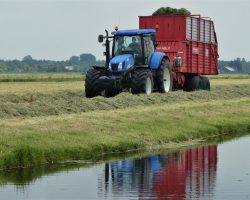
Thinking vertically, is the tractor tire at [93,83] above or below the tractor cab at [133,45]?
below

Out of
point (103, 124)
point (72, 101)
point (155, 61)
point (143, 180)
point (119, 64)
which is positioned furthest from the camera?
point (155, 61)

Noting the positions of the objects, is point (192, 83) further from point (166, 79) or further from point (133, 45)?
point (133, 45)

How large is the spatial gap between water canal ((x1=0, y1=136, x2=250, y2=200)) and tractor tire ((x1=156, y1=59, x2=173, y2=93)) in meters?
16.9

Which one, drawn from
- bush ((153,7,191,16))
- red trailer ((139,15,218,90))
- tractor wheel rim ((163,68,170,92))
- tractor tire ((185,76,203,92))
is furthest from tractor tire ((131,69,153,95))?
bush ((153,7,191,16))

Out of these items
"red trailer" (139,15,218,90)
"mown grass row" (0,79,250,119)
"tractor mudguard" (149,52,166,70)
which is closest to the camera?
"mown grass row" (0,79,250,119)

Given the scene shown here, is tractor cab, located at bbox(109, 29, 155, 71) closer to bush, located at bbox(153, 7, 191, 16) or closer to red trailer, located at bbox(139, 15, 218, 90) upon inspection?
red trailer, located at bbox(139, 15, 218, 90)

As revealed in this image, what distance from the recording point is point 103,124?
25500 mm

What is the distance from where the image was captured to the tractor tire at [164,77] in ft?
128

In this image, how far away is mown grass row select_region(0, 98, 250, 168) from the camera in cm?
1992

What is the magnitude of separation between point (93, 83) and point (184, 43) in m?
7.02

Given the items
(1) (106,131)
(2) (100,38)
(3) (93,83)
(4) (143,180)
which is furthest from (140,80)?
(4) (143,180)

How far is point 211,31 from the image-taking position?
46031mm

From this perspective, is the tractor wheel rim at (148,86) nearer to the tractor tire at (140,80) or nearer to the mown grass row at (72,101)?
the tractor tire at (140,80)

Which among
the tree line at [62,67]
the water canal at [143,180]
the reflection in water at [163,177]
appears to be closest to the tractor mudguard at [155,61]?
the reflection in water at [163,177]
